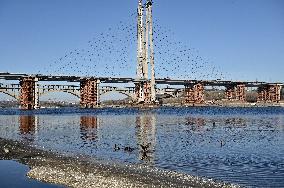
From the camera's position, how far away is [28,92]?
476ft

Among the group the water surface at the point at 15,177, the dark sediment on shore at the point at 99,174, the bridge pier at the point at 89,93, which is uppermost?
the bridge pier at the point at 89,93

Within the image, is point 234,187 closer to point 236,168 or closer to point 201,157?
point 236,168

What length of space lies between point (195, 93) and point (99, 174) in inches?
6849

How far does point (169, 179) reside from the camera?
654 inches

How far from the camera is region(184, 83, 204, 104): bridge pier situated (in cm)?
18888

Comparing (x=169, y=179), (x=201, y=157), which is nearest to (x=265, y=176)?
(x=169, y=179)

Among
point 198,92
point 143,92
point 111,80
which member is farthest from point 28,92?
point 198,92

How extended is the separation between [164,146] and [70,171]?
12.0 metres

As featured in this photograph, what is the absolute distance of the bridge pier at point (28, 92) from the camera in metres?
145

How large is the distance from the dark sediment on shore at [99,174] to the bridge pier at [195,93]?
168 m

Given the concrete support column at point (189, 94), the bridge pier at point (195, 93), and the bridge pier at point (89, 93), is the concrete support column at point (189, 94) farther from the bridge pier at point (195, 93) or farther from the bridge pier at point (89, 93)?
the bridge pier at point (89, 93)

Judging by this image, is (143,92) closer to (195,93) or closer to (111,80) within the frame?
(111,80)

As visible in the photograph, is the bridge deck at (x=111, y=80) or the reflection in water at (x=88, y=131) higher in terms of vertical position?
the bridge deck at (x=111, y=80)

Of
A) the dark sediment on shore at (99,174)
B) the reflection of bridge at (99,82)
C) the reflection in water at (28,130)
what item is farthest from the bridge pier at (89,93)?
the dark sediment on shore at (99,174)
